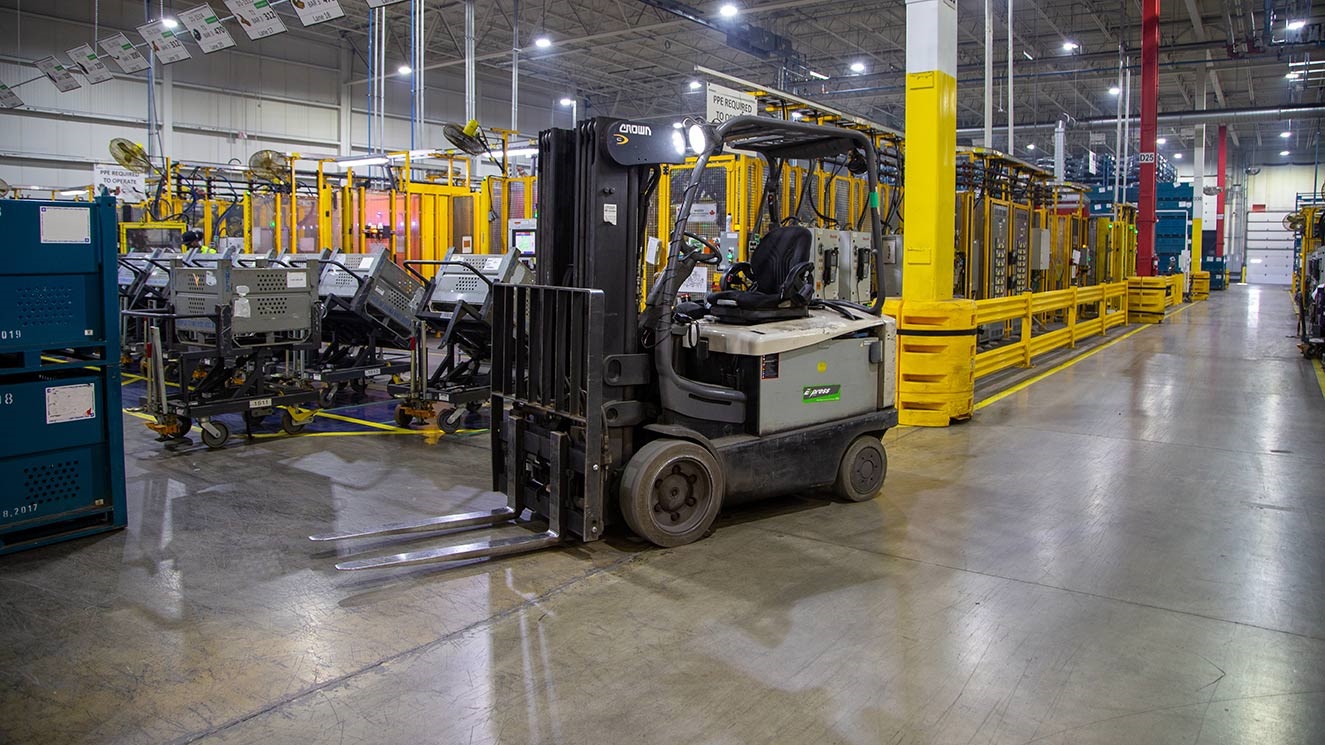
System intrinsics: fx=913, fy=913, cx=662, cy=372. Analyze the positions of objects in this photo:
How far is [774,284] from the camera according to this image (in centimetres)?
586

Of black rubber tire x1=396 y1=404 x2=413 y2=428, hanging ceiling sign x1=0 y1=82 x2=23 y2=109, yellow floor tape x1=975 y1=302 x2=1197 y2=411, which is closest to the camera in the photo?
black rubber tire x1=396 y1=404 x2=413 y2=428

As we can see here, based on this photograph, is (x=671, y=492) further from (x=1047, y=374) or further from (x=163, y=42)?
(x=163, y=42)

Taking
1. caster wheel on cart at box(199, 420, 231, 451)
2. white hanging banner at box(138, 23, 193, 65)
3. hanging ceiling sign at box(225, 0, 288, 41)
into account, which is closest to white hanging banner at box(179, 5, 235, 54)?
white hanging banner at box(138, 23, 193, 65)

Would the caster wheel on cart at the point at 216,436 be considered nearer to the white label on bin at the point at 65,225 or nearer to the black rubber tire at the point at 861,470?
the white label on bin at the point at 65,225

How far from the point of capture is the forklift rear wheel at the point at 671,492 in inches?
189

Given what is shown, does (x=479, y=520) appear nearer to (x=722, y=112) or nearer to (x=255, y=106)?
(x=722, y=112)

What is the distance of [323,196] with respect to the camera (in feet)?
56.6

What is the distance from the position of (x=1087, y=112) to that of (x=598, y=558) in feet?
133

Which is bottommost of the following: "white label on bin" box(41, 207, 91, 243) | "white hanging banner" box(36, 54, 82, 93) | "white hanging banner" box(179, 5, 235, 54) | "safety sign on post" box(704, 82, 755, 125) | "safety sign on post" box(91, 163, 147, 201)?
"white label on bin" box(41, 207, 91, 243)

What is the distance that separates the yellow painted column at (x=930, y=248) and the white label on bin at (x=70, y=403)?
6651mm

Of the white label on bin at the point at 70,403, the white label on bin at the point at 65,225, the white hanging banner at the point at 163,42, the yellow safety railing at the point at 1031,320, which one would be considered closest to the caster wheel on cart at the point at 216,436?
the white label on bin at the point at 70,403

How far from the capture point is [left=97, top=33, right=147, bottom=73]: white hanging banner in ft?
46.6

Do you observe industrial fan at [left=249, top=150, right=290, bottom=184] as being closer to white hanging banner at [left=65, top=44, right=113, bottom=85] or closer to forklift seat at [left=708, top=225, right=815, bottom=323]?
white hanging banner at [left=65, top=44, right=113, bottom=85]

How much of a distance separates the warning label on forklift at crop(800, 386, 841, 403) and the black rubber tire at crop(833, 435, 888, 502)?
393 millimetres
